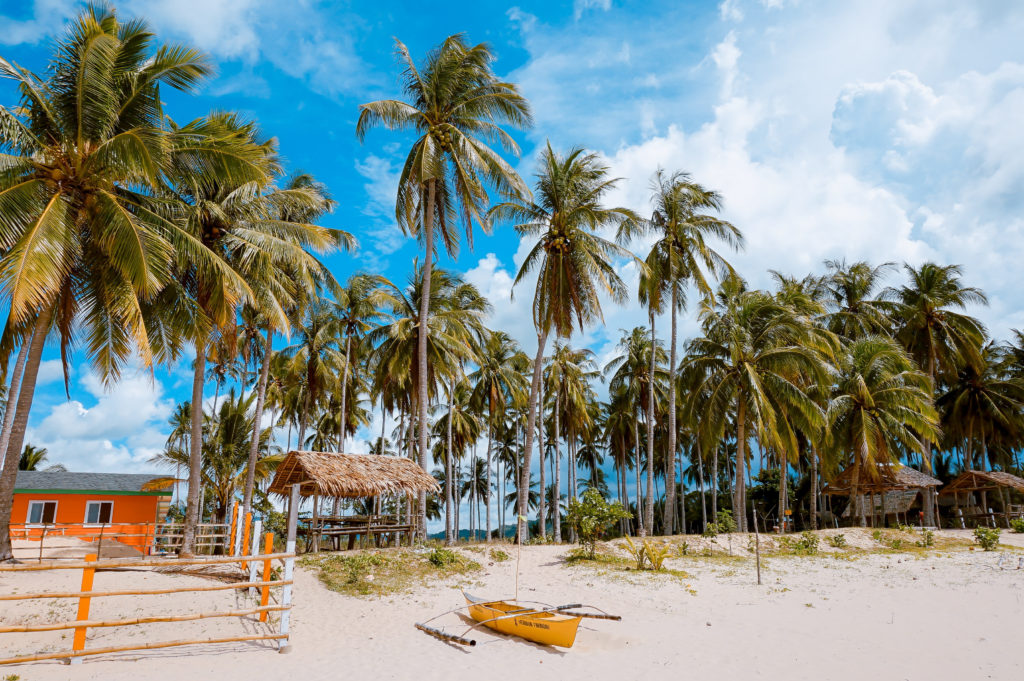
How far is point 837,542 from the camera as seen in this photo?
20.3m

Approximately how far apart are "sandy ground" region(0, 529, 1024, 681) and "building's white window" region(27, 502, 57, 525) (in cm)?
1474

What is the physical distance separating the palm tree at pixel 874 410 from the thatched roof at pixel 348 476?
16.8m

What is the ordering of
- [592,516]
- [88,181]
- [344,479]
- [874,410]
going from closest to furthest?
[88,181] < [344,479] < [592,516] < [874,410]

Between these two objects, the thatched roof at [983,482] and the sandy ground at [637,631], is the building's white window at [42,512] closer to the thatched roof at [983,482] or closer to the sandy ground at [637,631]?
the sandy ground at [637,631]

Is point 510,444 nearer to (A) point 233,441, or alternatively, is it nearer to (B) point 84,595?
(A) point 233,441

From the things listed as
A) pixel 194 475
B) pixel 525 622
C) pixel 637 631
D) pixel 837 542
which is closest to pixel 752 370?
pixel 837 542

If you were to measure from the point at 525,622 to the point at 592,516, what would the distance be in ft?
27.3

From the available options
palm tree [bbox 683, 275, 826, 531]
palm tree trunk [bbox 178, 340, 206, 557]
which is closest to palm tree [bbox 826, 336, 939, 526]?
palm tree [bbox 683, 275, 826, 531]

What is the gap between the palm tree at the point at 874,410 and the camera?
2464cm

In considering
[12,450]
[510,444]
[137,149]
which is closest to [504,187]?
[137,149]

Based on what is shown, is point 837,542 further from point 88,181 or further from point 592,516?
point 88,181

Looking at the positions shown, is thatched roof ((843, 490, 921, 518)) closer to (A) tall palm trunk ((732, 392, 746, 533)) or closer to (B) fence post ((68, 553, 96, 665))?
(A) tall palm trunk ((732, 392, 746, 533))

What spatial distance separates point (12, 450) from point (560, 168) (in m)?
16.9

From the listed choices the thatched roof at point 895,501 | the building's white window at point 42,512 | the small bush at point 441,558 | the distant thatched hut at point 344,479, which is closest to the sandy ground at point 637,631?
the small bush at point 441,558
